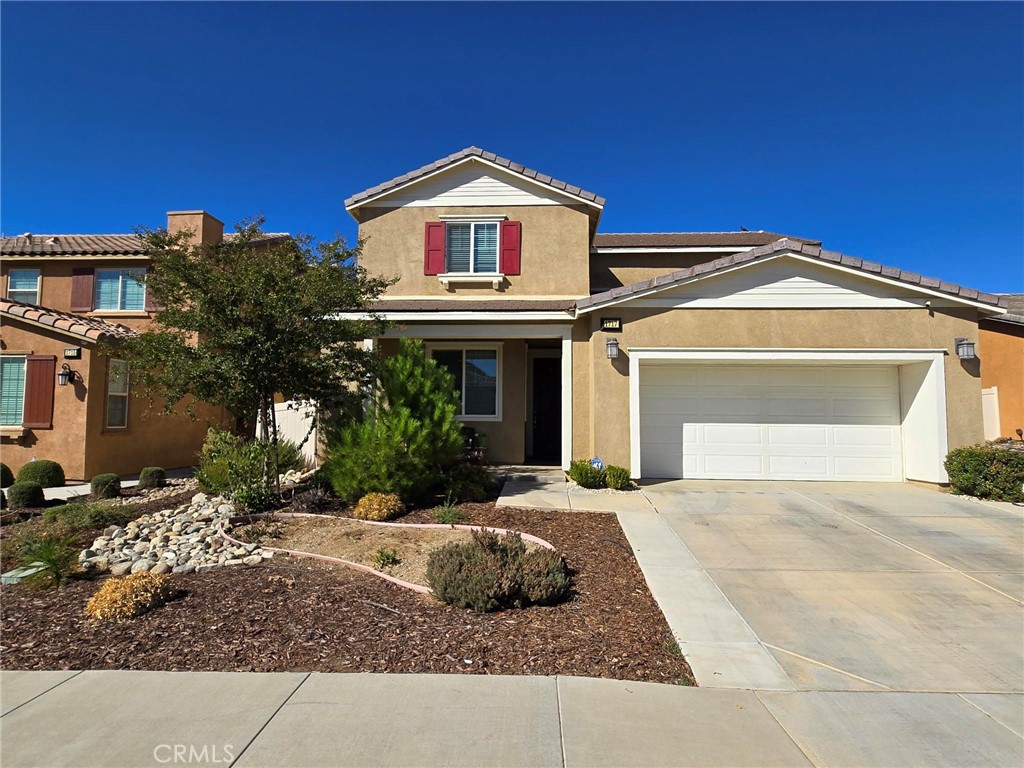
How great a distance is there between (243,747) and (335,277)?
6552mm

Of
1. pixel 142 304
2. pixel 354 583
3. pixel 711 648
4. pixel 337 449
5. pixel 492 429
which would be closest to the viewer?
pixel 711 648

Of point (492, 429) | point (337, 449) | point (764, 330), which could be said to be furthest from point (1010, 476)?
point (337, 449)

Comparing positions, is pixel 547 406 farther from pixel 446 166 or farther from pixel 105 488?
pixel 105 488

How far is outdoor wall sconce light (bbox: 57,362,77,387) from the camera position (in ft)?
41.4

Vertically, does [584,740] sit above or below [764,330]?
below

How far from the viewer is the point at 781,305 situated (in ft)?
35.8

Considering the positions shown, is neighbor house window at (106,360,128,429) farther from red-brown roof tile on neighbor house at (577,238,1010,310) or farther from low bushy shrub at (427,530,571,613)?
low bushy shrub at (427,530,571,613)

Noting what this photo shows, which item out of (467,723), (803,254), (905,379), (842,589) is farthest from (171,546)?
(905,379)

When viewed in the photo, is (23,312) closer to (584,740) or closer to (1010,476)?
(584,740)

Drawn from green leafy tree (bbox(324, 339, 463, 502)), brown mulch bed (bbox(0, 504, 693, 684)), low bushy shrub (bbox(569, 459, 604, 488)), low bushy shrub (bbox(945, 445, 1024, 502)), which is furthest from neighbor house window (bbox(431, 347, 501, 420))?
low bushy shrub (bbox(945, 445, 1024, 502))

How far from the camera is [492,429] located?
13555mm

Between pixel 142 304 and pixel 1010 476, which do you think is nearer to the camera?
pixel 1010 476

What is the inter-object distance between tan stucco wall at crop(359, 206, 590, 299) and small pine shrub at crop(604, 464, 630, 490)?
14.9 feet

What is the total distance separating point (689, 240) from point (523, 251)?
660 cm
